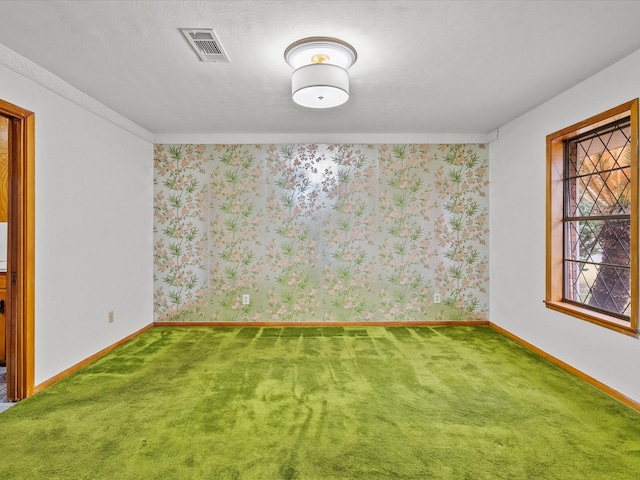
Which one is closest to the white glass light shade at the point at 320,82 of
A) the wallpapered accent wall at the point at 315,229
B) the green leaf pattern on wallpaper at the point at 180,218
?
the wallpapered accent wall at the point at 315,229

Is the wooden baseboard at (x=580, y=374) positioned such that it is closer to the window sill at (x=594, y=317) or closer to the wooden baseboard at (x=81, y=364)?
the window sill at (x=594, y=317)

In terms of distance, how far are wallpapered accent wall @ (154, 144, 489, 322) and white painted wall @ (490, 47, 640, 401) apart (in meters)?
0.33

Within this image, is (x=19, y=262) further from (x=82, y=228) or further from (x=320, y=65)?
(x=320, y=65)

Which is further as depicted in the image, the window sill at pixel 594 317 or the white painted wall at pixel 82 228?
the white painted wall at pixel 82 228

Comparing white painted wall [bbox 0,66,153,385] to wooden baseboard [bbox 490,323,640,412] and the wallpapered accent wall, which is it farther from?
wooden baseboard [bbox 490,323,640,412]

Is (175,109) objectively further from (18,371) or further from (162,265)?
(18,371)

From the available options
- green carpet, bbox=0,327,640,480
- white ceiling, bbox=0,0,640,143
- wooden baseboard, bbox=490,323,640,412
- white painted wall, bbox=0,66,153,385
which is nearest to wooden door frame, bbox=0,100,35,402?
white painted wall, bbox=0,66,153,385

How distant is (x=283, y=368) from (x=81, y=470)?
5.20ft

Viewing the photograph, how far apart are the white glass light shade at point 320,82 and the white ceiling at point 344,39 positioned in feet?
0.63

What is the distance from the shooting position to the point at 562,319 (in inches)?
122

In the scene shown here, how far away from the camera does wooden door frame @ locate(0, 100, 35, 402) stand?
8.29 feet

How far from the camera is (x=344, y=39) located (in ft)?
7.25

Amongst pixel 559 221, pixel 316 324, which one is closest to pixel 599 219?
pixel 559 221

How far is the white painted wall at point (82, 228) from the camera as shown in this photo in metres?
2.69
